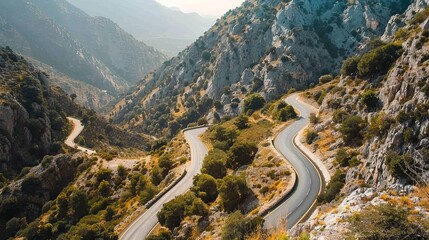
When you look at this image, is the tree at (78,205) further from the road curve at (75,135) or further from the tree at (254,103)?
the tree at (254,103)

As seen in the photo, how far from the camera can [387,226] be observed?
1595 cm

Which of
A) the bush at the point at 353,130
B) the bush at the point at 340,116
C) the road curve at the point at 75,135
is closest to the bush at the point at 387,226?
the bush at the point at 353,130

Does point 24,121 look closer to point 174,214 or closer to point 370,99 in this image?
point 174,214

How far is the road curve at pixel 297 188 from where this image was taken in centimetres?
3553

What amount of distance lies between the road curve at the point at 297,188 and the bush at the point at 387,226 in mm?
4642

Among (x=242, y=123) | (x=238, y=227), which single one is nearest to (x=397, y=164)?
(x=238, y=227)

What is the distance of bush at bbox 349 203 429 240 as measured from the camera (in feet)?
51.0

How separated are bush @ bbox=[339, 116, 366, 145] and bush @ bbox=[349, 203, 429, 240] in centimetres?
3579

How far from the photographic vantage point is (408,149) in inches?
1347

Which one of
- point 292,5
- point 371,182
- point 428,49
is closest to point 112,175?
point 371,182

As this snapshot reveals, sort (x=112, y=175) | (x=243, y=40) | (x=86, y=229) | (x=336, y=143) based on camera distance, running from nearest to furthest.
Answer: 1. (x=86, y=229)
2. (x=336, y=143)
3. (x=112, y=175)
4. (x=243, y=40)

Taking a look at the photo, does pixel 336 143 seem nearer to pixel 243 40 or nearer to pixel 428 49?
pixel 428 49

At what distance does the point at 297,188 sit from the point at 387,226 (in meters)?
28.4

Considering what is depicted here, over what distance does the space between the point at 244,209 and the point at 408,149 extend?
69.1 ft
